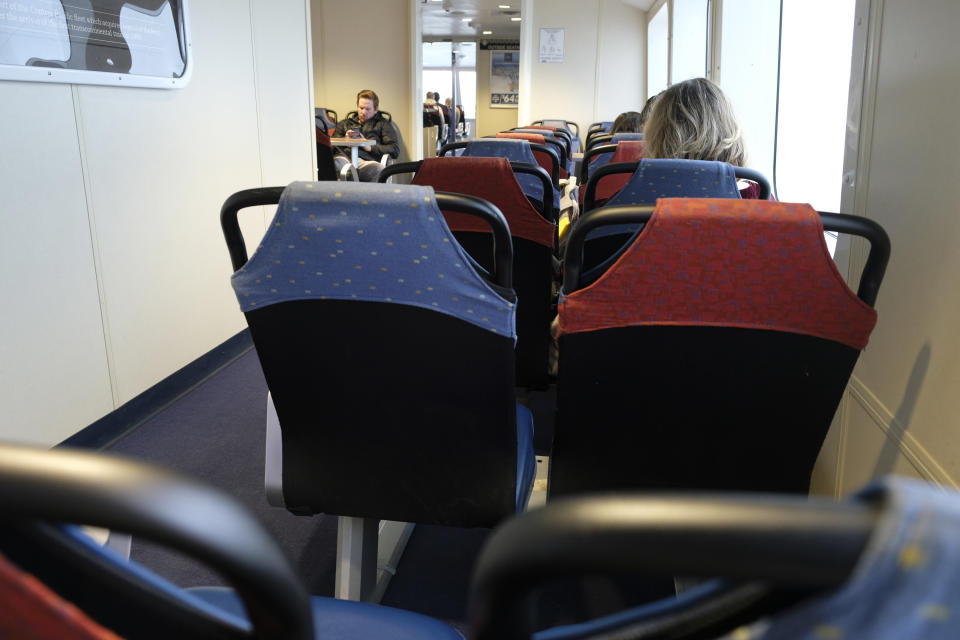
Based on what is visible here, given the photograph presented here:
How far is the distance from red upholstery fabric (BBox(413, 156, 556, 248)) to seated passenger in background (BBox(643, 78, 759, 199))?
1.91 feet

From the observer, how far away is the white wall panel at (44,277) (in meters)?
2.10

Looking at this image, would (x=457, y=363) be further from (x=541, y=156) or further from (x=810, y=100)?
(x=810, y=100)

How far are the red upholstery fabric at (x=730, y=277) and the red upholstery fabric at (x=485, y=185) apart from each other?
37.9 inches

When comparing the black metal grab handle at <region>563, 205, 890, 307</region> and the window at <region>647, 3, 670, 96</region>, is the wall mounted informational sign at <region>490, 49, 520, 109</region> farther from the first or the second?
the black metal grab handle at <region>563, 205, 890, 307</region>

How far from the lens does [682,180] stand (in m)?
1.76

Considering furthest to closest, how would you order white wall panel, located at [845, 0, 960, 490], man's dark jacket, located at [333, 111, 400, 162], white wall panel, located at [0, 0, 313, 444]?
man's dark jacket, located at [333, 111, 400, 162]
white wall panel, located at [0, 0, 313, 444]
white wall panel, located at [845, 0, 960, 490]

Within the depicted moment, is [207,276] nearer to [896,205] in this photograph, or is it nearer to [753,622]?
[896,205]

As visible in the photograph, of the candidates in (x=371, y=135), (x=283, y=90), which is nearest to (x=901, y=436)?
(x=283, y=90)

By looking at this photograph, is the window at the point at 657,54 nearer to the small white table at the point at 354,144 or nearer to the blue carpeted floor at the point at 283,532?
the small white table at the point at 354,144

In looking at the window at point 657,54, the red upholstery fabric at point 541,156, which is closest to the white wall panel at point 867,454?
the red upholstery fabric at point 541,156

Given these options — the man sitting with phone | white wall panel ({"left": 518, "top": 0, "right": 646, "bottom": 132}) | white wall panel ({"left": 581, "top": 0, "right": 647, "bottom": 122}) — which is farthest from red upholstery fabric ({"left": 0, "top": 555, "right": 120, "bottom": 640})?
white wall panel ({"left": 581, "top": 0, "right": 647, "bottom": 122})

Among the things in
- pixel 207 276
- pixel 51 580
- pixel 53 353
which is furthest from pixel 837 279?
pixel 207 276

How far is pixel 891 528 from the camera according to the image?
0.91 feet

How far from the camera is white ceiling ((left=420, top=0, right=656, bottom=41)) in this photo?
1167 centimetres
